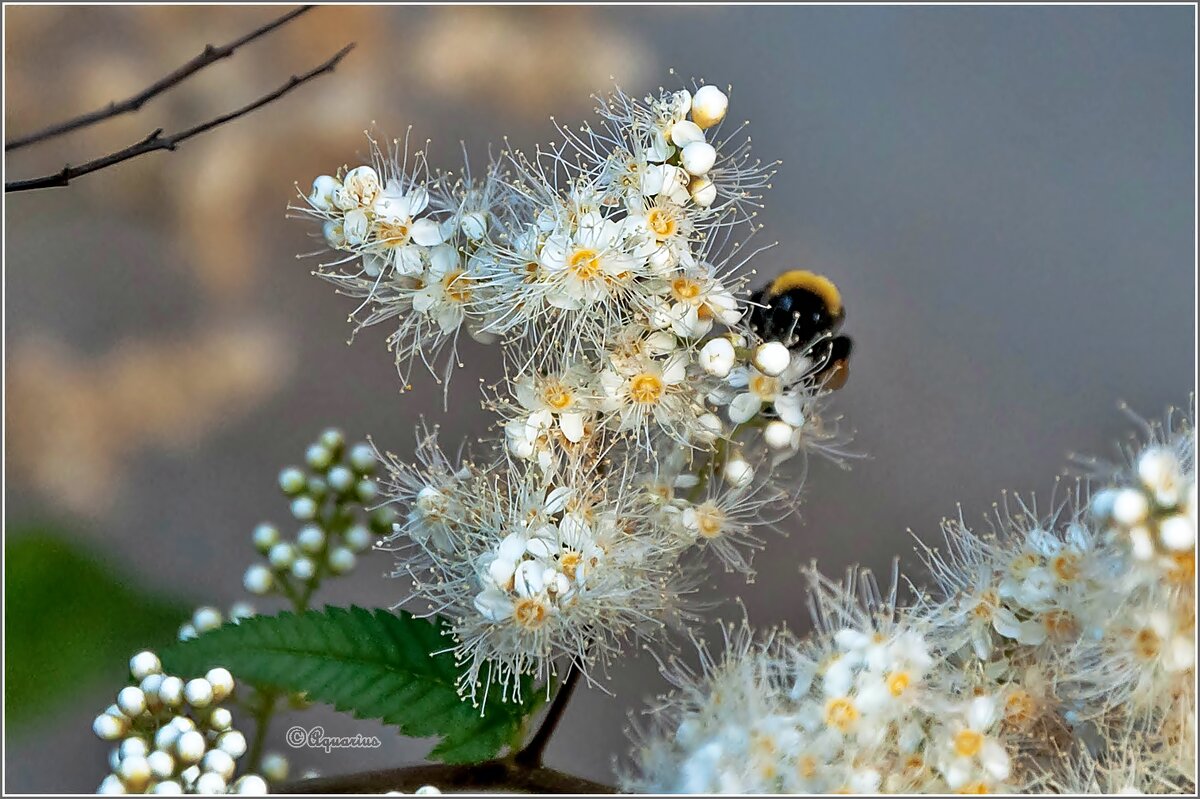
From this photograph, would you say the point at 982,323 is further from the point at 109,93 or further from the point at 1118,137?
the point at 109,93

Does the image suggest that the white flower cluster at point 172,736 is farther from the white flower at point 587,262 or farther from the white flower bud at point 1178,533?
the white flower bud at point 1178,533

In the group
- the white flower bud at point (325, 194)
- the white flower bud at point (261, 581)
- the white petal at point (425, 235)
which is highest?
the white flower bud at point (325, 194)

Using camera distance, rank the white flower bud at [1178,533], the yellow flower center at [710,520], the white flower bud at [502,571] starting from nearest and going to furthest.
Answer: the white flower bud at [1178,533]
the white flower bud at [502,571]
the yellow flower center at [710,520]

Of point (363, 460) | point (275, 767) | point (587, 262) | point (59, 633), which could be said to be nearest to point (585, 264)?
point (587, 262)

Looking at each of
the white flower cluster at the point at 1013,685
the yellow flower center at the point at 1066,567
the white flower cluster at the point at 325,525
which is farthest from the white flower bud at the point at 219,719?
the yellow flower center at the point at 1066,567

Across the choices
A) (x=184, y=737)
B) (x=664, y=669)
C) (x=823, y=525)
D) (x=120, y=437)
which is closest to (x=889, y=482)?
(x=823, y=525)
